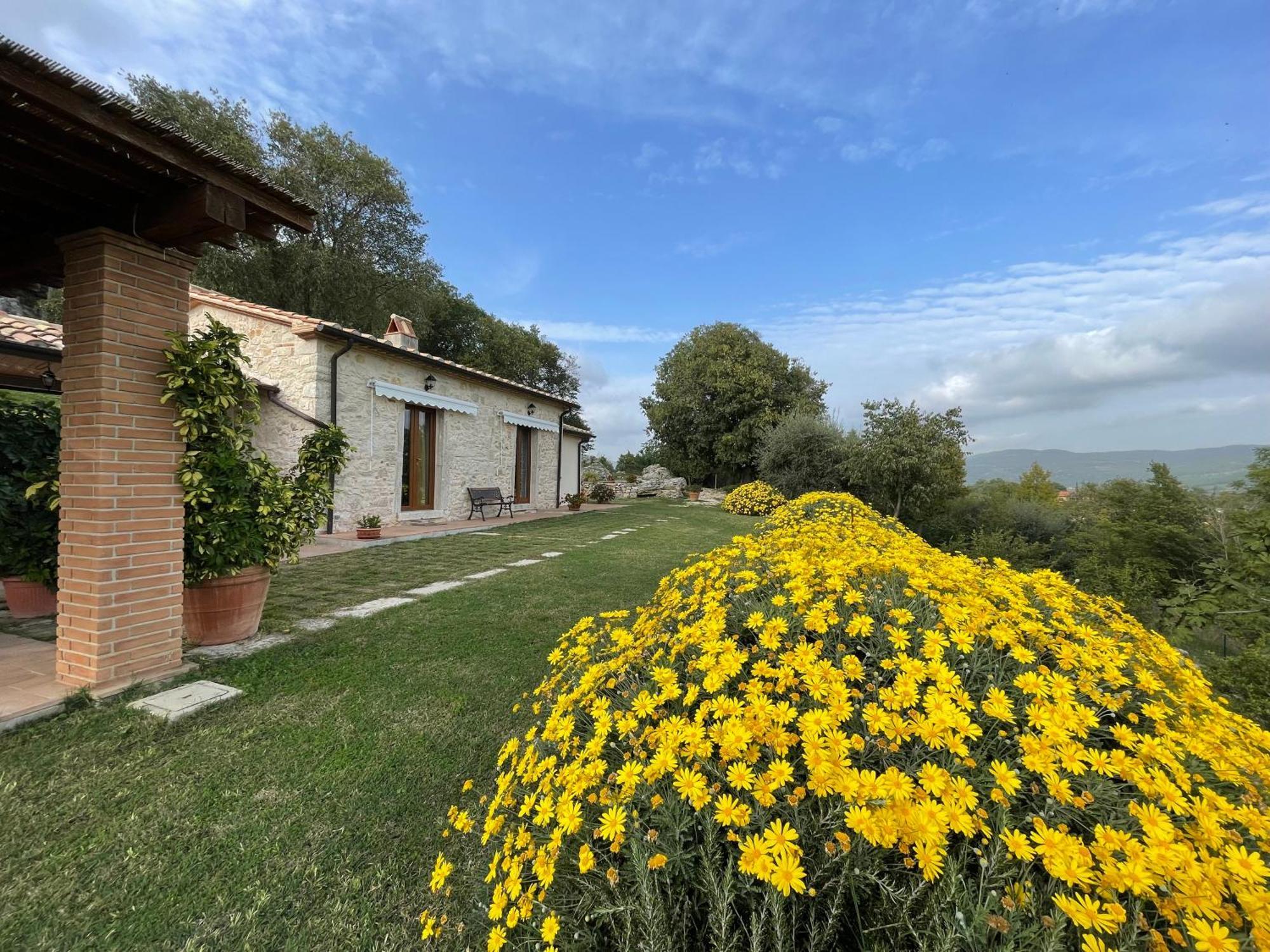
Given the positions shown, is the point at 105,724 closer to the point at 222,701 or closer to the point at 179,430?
the point at 222,701

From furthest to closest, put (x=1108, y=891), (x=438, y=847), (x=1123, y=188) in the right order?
1. (x=1123, y=188)
2. (x=438, y=847)
3. (x=1108, y=891)

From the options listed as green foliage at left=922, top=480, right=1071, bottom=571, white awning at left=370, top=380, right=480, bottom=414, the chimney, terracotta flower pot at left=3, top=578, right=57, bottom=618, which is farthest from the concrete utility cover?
green foliage at left=922, top=480, right=1071, bottom=571

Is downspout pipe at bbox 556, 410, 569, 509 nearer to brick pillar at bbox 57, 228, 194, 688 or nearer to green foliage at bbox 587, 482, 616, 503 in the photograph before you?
green foliage at bbox 587, 482, 616, 503

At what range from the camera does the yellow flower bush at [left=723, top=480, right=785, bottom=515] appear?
15.7m

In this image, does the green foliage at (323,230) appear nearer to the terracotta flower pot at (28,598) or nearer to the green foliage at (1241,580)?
the terracotta flower pot at (28,598)

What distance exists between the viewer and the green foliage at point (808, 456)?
16047 mm

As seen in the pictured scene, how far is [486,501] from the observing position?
37.6ft

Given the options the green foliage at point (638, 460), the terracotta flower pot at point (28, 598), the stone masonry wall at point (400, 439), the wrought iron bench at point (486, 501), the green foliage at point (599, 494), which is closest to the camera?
the terracotta flower pot at point (28, 598)

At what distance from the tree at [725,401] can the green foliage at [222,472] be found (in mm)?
19368

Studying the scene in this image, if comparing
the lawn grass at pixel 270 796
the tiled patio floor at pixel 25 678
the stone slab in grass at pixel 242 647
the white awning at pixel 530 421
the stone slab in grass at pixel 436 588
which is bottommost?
the lawn grass at pixel 270 796

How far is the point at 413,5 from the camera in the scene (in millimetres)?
7250

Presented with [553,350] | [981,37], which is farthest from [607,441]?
[981,37]

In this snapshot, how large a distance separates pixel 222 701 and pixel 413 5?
941cm

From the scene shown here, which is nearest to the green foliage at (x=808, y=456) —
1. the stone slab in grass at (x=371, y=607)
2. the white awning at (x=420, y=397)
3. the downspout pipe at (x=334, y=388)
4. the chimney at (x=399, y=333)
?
the white awning at (x=420, y=397)
